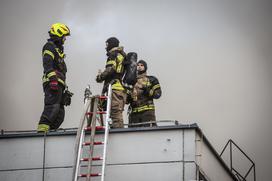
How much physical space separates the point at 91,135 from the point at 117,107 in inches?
54.8

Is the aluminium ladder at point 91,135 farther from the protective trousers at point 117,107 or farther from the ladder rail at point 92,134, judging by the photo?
the protective trousers at point 117,107

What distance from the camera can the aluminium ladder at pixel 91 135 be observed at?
11031mm

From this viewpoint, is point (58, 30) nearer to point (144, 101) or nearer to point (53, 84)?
point (53, 84)

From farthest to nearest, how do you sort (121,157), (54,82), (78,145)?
1. (54,82)
2. (121,157)
3. (78,145)

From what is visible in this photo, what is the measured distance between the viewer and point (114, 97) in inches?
501

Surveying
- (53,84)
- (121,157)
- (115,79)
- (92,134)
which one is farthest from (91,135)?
(115,79)

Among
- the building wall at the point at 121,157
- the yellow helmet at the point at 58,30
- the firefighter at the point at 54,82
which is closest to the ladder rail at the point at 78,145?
the building wall at the point at 121,157

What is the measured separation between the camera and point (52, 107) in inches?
492

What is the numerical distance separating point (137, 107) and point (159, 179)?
108 inches

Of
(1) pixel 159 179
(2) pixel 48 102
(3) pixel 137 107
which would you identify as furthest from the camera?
(3) pixel 137 107

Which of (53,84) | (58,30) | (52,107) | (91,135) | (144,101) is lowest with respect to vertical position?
(91,135)

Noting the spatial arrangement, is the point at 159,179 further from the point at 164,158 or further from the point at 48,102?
the point at 48,102

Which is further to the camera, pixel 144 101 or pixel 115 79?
pixel 144 101

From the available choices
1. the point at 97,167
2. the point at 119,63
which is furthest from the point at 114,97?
the point at 97,167
